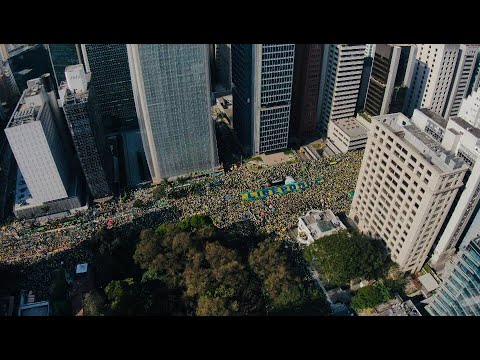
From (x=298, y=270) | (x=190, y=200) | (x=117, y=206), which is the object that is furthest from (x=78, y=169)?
(x=298, y=270)

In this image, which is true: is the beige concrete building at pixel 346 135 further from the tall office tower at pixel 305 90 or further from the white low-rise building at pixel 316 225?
the white low-rise building at pixel 316 225

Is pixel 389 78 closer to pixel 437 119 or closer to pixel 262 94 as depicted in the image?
pixel 262 94

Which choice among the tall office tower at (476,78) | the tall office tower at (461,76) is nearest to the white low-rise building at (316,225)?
the tall office tower at (461,76)

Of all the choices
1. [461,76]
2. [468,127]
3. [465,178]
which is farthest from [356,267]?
[461,76]

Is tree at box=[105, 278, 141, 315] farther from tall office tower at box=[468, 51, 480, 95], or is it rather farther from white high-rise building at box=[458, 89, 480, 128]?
tall office tower at box=[468, 51, 480, 95]

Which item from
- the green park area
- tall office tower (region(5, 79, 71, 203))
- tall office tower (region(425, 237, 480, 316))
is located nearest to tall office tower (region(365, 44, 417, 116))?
the green park area
